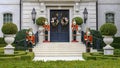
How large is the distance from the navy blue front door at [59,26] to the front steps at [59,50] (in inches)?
135

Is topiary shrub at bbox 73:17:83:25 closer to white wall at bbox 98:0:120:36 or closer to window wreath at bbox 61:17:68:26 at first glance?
window wreath at bbox 61:17:68:26

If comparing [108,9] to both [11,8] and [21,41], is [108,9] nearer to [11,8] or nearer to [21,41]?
[11,8]

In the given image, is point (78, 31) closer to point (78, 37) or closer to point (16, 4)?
point (78, 37)

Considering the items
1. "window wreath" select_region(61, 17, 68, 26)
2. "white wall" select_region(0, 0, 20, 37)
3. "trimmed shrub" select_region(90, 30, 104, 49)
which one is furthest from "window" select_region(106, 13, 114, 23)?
"white wall" select_region(0, 0, 20, 37)

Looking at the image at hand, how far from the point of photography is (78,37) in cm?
3284

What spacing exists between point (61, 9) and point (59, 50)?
637 cm

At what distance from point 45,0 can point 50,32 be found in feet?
9.46

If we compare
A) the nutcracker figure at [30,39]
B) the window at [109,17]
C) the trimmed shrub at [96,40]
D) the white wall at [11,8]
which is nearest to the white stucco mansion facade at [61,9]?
the white wall at [11,8]

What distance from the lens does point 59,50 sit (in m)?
28.6

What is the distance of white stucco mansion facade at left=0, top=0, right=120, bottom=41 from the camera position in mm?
33500

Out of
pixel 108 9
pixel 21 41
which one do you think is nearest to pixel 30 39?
pixel 21 41

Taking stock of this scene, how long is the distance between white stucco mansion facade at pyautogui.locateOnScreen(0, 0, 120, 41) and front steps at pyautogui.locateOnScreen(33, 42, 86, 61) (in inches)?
143

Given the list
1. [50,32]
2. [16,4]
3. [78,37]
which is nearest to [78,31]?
[78,37]

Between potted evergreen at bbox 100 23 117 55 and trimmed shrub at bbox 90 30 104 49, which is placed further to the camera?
trimmed shrub at bbox 90 30 104 49
